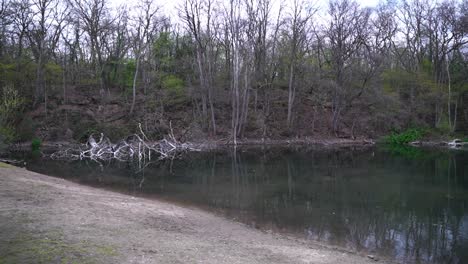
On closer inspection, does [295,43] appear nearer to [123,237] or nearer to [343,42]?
[343,42]

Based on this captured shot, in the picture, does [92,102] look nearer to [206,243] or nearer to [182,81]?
[182,81]

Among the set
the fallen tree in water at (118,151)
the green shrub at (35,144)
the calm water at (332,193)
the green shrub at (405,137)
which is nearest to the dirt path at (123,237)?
the calm water at (332,193)

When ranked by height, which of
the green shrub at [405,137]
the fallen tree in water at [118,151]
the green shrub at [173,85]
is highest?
the green shrub at [173,85]

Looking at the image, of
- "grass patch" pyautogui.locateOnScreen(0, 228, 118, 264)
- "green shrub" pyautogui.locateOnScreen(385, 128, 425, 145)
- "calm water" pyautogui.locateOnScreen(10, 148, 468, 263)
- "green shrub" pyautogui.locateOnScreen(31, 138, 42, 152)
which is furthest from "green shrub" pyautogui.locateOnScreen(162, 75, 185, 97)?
"grass patch" pyautogui.locateOnScreen(0, 228, 118, 264)

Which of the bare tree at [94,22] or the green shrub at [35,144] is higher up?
the bare tree at [94,22]

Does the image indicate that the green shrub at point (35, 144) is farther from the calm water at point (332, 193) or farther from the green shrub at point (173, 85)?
the green shrub at point (173, 85)

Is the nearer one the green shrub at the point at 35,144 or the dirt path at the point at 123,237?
the dirt path at the point at 123,237

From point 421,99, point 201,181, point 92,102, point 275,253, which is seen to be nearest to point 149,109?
point 92,102

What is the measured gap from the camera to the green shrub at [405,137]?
4341 centimetres

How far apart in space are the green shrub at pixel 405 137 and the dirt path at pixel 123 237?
3671 cm

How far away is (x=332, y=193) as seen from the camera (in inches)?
630

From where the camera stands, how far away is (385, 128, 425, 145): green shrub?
4341cm

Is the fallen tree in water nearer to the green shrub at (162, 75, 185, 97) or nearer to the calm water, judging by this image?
the calm water

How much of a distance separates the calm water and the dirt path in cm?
149
